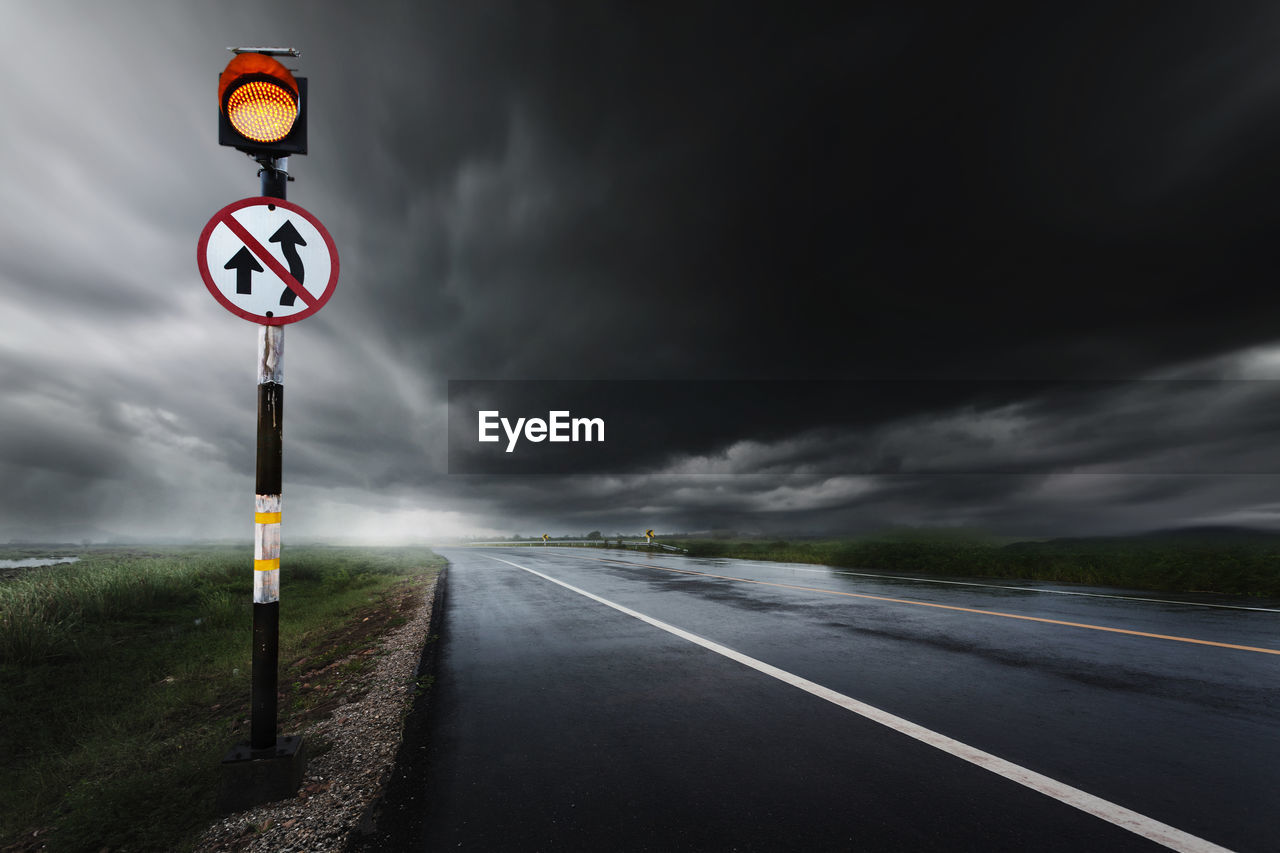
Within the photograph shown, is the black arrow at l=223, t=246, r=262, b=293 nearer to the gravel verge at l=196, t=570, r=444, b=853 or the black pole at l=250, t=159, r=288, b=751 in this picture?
the black pole at l=250, t=159, r=288, b=751

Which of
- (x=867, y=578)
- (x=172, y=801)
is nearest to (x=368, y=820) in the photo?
(x=172, y=801)

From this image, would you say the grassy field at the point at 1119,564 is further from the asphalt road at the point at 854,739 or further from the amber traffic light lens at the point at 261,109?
the amber traffic light lens at the point at 261,109

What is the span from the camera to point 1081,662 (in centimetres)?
530

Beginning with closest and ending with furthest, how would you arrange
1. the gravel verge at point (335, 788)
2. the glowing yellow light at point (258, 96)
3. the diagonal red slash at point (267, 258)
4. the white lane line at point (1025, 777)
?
the white lane line at point (1025, 777)
the gravel verge at point (335, 788)
the glowing yellow light at point (258, 96)
the diagonal red slash at point (267, 258)

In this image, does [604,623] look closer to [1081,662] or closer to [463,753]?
[463,753]

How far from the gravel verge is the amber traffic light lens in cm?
381

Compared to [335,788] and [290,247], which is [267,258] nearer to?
[290,247]

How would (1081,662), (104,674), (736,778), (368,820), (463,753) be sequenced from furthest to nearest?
1. (104,674)
2. (1081,662)
3. (463,753)
4. (736,778)
5. (368,820)

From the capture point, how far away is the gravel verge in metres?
2.67

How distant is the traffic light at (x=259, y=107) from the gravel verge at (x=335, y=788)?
3749mm

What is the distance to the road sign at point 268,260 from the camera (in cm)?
320

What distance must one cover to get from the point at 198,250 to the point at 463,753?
11.5 feet

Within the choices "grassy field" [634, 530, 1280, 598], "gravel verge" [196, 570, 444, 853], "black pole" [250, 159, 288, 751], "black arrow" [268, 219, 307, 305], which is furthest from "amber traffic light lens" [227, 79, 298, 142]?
"grassy field" [634, 530, 1280, 598]

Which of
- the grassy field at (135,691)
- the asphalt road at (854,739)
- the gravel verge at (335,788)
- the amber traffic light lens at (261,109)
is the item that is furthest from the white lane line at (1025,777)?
the amber traffic light lens at (261,109)
